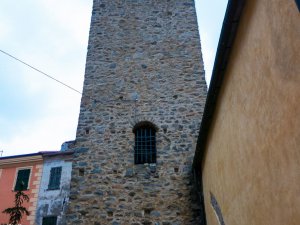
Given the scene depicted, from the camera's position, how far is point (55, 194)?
1480cm

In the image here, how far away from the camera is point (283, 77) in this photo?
241cm

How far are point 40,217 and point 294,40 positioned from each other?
14265 mm

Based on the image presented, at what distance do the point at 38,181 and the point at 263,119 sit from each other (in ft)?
47.0

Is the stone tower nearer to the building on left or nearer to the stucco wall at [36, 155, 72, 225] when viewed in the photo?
the stucco wall at [36, 155, 72, 225]

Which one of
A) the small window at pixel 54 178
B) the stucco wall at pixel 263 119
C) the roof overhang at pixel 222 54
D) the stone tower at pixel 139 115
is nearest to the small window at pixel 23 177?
the small window at pixel 54 178

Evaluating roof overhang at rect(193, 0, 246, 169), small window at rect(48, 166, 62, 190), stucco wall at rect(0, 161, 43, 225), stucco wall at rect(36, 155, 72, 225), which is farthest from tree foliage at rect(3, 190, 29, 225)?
stucco wall at rect(0, 161, 43, 225)

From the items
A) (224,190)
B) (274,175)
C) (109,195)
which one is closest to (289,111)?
(274,175)

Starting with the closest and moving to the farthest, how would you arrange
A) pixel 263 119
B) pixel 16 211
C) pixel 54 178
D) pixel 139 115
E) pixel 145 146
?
1. pixel 263 119
2. pixel 16 211
3. pixel 145 146
4. pixel 139 115
5. pixel 54 178

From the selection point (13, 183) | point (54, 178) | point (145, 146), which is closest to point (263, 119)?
point (145, 146)

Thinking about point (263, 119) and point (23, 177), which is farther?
point (23, 177)

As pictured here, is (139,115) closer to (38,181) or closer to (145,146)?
(145,146)

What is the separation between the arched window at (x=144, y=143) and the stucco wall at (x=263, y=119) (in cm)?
311

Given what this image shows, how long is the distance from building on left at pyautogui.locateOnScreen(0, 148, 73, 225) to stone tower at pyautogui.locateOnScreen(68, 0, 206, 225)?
311 inches

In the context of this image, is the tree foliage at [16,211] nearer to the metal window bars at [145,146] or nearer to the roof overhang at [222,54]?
the metal window bars at [145,146]
